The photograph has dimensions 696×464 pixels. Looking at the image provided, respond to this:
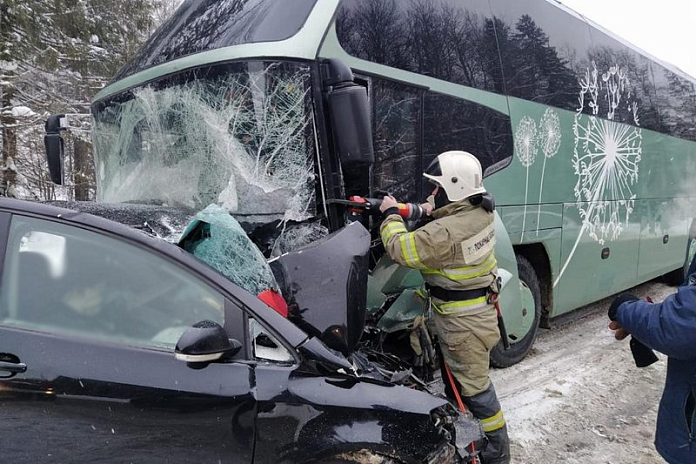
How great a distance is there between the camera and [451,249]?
292 cm

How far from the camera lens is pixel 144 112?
354 cm

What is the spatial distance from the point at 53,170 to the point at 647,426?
528cm

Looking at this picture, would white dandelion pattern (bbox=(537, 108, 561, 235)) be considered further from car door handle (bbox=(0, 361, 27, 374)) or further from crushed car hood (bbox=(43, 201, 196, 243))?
car door handle (bbox=(0, 361, 27, 374))

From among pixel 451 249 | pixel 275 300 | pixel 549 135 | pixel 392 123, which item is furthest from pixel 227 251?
pixel 549 135

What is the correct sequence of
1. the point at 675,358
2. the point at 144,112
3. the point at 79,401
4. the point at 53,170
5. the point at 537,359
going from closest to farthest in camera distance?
the point at 79,401
the point at 675,358
the point at 144,112
the point at 53,170
the point at 537,359

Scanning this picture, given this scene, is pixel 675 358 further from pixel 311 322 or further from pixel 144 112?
pixel 144 112

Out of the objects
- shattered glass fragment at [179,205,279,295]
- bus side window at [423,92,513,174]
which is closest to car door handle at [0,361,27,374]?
shattered glass fragment at [179,205,279,295]

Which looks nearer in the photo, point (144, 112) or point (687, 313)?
point (687, 313)

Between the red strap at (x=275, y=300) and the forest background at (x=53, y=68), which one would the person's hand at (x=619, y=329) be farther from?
the forest background at (x=53, y=68)

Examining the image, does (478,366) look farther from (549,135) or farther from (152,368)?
(549,135)

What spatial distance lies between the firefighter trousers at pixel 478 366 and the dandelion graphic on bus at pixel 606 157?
2.53 m

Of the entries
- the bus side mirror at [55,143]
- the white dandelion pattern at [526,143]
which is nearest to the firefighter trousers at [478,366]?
the white dandelion pattern at [526,143]

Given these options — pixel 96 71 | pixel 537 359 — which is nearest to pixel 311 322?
pixel 537 359

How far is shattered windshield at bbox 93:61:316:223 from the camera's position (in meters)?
3.02
